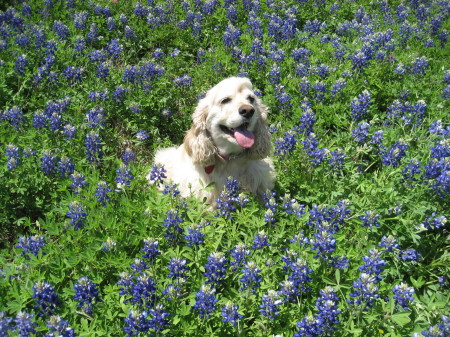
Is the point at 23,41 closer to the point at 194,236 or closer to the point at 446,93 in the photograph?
the point at 194,236

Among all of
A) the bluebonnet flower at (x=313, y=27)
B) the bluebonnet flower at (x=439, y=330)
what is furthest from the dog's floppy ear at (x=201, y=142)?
the bluebonnet flower at (x=313, y=27)

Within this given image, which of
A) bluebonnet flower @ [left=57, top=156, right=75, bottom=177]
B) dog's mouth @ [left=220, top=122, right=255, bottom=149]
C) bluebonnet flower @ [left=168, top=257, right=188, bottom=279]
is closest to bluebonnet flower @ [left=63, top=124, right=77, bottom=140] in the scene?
bluebonnet flower @ [left=57, top=156, right=75, bottom=177]

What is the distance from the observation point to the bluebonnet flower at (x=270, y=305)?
99.4 inches

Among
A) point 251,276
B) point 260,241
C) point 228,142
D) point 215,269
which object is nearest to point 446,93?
point 228,142

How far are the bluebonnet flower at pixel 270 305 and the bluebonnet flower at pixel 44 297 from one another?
4.16 feet

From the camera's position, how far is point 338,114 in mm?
4992

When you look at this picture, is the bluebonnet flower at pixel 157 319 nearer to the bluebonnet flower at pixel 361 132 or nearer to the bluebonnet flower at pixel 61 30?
the bluebonnet flower at pixel 361 132

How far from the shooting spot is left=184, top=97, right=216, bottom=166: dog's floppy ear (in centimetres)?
391

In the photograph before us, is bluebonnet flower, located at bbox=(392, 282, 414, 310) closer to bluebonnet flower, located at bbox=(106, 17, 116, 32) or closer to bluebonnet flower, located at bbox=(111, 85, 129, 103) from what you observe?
bluebonnet flower, located at bbox=(111, 85, 129, 103)

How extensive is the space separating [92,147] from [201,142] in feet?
3.31

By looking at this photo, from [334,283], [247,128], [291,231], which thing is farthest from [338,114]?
[334,283]

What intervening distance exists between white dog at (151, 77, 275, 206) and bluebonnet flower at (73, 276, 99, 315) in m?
1.40

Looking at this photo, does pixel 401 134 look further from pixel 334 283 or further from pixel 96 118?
pixel 96 118

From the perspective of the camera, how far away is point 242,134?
3.79 metres
